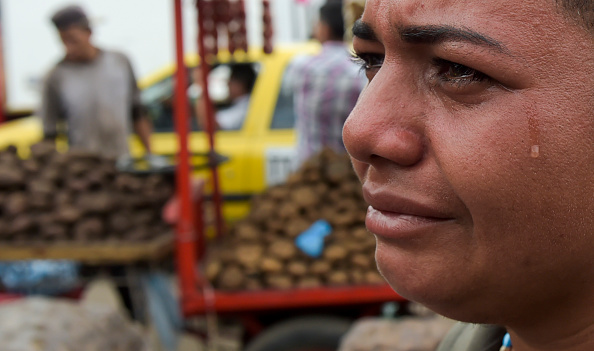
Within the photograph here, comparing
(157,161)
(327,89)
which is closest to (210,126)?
(157,161)

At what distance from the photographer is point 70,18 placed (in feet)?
16.5

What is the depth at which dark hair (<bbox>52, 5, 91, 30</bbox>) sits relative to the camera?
5.03 meters

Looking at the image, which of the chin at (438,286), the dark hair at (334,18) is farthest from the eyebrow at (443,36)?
the dark hair at (334,18)

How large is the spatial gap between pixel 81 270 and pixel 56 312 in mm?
1292

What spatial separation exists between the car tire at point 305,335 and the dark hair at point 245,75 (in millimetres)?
2580

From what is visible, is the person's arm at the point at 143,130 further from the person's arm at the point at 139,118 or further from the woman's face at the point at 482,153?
the woman's face at the point at 482,153

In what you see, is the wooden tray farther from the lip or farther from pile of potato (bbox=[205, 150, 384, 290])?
the lip

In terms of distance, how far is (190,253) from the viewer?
357 cm

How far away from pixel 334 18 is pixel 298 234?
168 cm

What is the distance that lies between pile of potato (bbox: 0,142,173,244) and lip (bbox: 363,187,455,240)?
3275 millimetres

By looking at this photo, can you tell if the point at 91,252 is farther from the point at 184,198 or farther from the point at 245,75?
the point at 245,75

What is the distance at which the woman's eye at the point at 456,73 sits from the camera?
828mm

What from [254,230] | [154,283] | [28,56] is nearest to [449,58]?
[254,230]

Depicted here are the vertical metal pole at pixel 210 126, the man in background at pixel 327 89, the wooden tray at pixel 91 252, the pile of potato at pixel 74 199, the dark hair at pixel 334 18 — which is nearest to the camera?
the wooden tray at pixel 91 252
